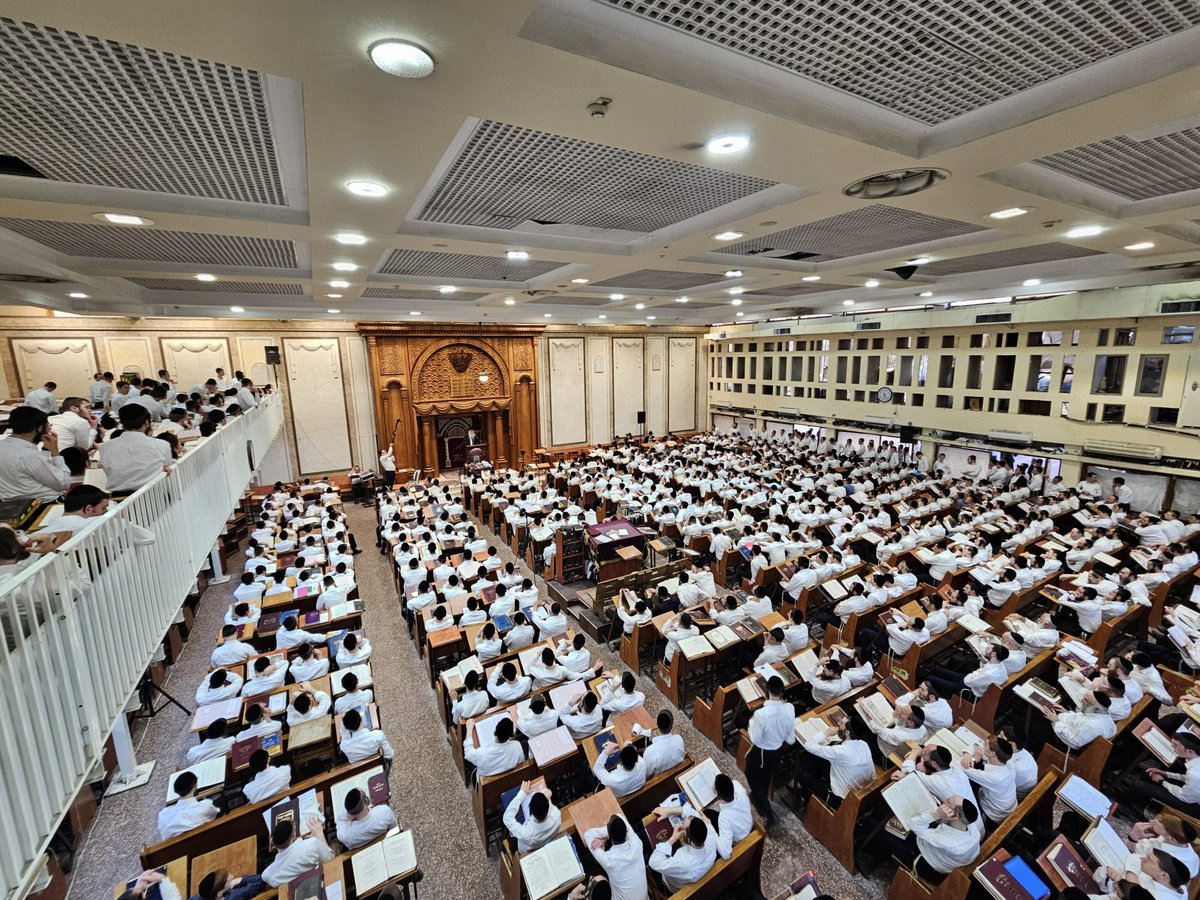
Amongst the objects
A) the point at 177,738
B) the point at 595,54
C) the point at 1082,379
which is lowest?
the point at 177,738

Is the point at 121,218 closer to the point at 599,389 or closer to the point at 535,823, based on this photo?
the point at 535,823

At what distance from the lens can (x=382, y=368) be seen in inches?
701

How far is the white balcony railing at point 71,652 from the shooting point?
2.37 metres

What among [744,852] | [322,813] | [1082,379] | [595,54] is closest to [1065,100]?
[595,54]

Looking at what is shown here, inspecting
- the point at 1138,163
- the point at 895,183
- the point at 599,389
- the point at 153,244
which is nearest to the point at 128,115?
the point at 153,244

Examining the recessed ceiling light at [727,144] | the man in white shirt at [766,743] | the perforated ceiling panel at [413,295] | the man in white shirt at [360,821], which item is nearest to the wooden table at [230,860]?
the man in white shirt at [360,821]

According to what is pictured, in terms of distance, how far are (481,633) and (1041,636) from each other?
809 cm

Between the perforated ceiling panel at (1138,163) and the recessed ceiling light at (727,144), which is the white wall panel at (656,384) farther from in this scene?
the recessed ceiling light at (727,144)

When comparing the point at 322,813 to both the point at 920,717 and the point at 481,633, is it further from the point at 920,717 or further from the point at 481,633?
the point at 920,717

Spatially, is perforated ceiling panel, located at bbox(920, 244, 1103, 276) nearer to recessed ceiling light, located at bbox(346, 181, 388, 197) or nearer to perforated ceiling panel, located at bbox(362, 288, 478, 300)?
recessed ceiling light, located at bbox(346, 181, 388, 197)

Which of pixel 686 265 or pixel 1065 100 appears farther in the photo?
Answer: pixel 686 265

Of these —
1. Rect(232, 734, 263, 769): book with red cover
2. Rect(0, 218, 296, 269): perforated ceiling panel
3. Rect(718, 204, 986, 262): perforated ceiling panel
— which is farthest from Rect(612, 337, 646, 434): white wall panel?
Rect(232, 734, 263, 769): book with red cover

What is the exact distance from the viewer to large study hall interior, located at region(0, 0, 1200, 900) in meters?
2.40

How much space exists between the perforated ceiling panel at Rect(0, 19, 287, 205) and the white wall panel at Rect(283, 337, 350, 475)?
1440cm
